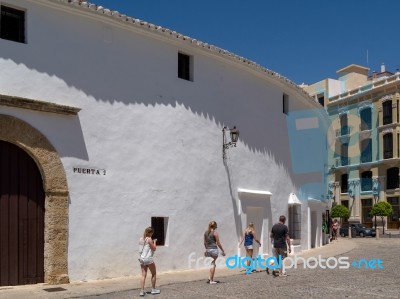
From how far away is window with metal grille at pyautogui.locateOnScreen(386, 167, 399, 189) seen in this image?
4053cm

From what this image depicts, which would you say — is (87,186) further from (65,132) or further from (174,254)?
(174,254)

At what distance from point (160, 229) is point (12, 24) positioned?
18.8ft

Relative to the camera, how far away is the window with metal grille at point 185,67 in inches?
533

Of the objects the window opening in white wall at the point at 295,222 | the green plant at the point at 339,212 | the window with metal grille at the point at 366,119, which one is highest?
the window with metal grille at the point at 366,119

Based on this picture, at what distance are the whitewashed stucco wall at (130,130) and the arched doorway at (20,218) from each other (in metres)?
0.62

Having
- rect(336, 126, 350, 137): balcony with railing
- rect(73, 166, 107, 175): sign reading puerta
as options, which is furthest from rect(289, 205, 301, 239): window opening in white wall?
rect(336, 126, 350, 137): balcony with railing

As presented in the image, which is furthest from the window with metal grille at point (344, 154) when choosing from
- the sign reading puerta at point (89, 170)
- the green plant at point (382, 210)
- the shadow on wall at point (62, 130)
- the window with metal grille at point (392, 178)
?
the shadow on wall at point (62, 130)

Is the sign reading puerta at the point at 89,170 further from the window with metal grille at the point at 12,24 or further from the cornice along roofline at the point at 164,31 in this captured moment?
the cornice along roofline at the point at 164,31

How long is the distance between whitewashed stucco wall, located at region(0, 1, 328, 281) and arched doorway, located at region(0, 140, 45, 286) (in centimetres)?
62

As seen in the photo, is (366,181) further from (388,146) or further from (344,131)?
(344,131)

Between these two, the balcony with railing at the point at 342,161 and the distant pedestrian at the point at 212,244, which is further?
the balcony with railing at the point at 342,161

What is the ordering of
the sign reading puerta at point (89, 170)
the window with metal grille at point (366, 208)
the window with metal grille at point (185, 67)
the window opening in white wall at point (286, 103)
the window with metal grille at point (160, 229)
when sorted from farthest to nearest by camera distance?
the window with metal grille at point (366, 208)
the window opening in white wall at point (286, 103)
the window with metal grille at point (185, 67)
the window with metal grille at point (160, 229)
the sign reading puerta at point (89, 170)

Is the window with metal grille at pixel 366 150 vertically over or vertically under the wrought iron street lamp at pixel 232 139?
over

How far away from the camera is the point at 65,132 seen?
10781mm
